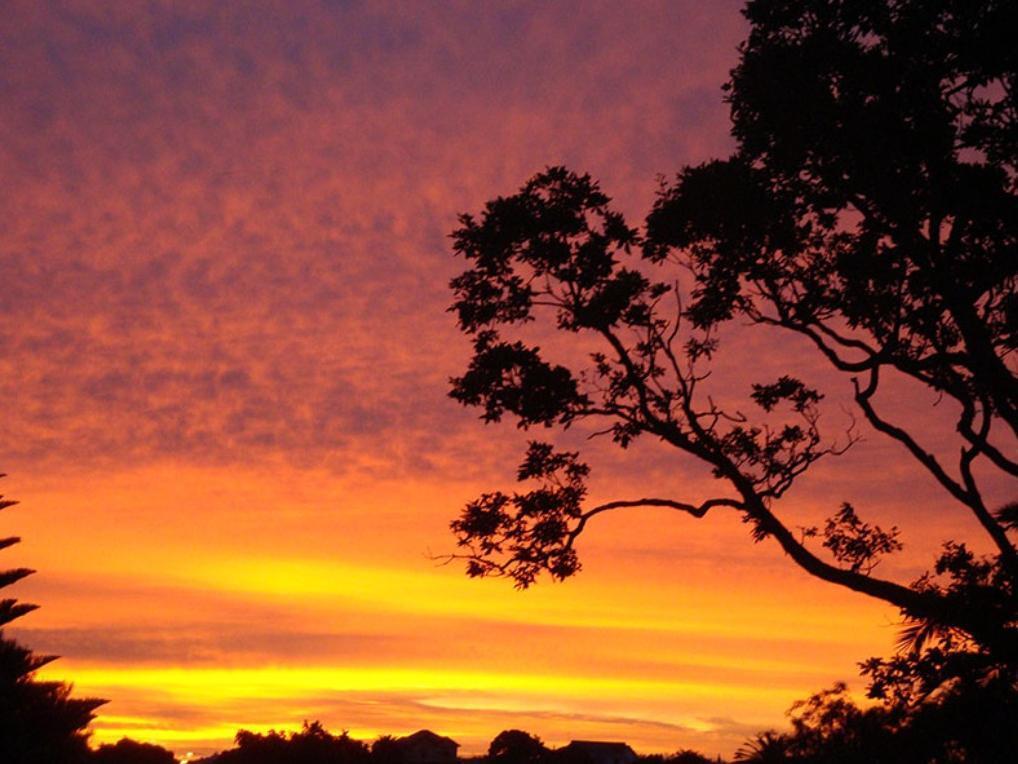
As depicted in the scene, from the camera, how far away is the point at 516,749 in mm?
105500

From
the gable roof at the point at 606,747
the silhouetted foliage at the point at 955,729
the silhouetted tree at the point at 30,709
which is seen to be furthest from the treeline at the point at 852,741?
the gable roof at the point at 606,747

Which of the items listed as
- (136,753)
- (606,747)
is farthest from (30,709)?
(606,747)

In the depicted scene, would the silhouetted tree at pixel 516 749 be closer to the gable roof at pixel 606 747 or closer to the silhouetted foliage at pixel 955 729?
the gable roof at pixel 606 747

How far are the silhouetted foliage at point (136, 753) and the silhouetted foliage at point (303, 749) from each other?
14.5 m

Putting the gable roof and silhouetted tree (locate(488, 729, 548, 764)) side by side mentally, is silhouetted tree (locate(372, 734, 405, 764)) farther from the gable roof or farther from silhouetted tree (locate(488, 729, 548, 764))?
the gable roof

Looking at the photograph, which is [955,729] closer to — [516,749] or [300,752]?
[300,752]

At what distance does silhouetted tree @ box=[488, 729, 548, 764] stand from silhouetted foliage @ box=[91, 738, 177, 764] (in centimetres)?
2691

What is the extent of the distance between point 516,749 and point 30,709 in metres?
72.6

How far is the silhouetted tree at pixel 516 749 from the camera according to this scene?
341 ft

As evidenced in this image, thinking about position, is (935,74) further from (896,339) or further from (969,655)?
(969,655)

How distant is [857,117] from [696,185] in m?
2.90

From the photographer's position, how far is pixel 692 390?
22.5m

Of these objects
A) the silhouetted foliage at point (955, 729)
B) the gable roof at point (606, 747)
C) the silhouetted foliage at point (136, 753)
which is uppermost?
the gable roof at point (606, 747)

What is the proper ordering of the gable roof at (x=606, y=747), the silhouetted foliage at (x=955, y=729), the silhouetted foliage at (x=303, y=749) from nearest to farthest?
the silhouetted foliage at (x=955, y=729) < the silhouetted foliage at (x=303, y=749) < the gable roof at (x=606, y=747)
